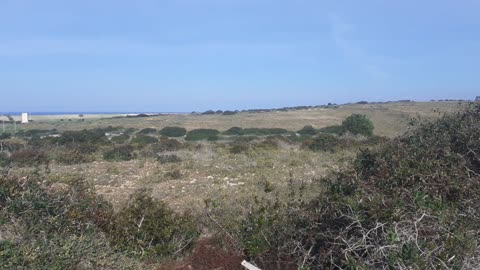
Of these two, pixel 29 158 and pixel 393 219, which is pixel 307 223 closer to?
pixel 393 219

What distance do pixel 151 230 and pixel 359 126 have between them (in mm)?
26393

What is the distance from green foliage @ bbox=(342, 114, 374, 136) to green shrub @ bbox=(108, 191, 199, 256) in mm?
24760

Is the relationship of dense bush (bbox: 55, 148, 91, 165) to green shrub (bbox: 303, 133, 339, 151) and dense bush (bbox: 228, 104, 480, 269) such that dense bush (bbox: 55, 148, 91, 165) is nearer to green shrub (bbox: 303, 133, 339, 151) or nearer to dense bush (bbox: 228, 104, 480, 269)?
green shrub (bbox: 303, 133, 339, 151)

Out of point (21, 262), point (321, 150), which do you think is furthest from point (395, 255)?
point (321, 150)

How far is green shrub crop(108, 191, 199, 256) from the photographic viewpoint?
6090mm

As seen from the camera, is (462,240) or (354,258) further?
(354,258)

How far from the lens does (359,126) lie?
31422 millimetres

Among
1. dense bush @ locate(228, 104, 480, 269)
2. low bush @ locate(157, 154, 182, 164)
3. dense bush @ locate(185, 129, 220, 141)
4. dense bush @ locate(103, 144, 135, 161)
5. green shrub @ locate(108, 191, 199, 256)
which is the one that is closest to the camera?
dense bush @ locate(228, 104, 480, 269)

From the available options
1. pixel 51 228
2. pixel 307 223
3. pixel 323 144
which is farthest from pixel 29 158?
pixel 307 223

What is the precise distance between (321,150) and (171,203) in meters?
11.7

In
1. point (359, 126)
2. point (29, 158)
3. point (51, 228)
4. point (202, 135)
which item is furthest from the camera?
point (202, 135)

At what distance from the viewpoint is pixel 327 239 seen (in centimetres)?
502

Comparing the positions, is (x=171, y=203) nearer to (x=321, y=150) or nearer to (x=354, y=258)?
(x=354, y=258)

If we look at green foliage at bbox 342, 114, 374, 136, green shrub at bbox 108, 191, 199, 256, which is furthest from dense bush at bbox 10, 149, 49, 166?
green foliage at bbox 342, 114, 374, 136
